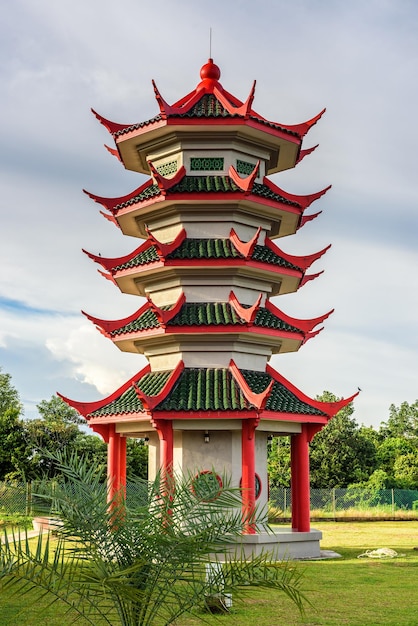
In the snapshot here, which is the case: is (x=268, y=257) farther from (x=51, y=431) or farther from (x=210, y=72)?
(x=51, y=431)

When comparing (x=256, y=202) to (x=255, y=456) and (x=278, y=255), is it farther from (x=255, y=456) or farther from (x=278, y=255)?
(x=255, y=456)

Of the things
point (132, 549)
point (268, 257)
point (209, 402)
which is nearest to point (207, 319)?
point (209, 402)

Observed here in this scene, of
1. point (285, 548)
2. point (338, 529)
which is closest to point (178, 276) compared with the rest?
point (285, 548)

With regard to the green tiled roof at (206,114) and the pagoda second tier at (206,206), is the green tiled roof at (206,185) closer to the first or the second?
the pagoda second tier at (206,206)

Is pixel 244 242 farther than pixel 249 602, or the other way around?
pixel 244 242

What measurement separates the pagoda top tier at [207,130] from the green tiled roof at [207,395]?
7.21 m

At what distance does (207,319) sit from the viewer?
64.8ft

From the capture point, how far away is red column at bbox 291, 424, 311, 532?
2033cm

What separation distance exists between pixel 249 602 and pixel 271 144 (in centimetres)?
1431

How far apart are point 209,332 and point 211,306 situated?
3.86 ft

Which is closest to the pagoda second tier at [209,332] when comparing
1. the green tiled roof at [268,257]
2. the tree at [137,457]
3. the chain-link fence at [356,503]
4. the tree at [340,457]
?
the green tiled roof at [268,257]

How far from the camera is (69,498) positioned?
24.7ft

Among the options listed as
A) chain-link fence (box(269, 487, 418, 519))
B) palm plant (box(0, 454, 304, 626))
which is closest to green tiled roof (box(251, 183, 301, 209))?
palm plant (box(0, 454, 304, 626))

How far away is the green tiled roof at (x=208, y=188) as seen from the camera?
20562 mm
